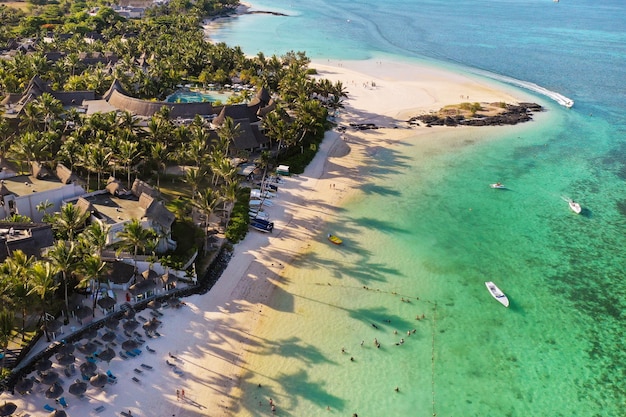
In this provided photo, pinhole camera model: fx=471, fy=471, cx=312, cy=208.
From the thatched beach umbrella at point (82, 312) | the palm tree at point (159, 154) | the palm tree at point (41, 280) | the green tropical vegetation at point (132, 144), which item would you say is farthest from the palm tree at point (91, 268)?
the palm tree at point (159, 154)

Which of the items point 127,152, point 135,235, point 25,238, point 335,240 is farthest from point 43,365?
point 335,240

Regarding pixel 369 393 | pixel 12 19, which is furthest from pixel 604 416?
pixel 12 19

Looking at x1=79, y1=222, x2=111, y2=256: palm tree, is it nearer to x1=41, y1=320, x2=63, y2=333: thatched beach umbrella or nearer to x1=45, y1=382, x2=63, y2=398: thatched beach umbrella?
x1=41, y1=320, x2=63, y2=333: thatched beach umbrella

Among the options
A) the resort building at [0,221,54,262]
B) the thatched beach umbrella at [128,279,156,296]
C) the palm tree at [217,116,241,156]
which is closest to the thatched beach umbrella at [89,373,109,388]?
the thatched beach umbrella at [128,279,156,296]

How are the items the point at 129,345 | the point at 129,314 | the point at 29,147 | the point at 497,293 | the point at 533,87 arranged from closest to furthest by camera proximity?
the point at 129,345 < the point at 129,314 < the point at 497,293 < the point at 29,147 < the point at 533,87

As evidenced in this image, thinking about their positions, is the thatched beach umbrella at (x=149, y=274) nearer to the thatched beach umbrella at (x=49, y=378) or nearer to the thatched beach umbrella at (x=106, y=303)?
the thatched beach umbrella at (x=106, y=303)

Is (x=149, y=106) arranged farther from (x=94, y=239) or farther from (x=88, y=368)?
(x=88, y=368)
